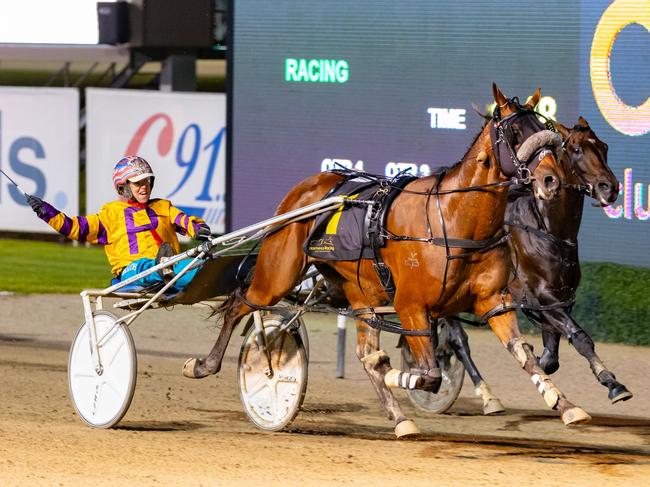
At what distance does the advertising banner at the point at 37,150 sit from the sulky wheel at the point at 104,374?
7315mm

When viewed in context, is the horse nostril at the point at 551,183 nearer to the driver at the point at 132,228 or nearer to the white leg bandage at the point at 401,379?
the white leg bandage at the point at 401,379

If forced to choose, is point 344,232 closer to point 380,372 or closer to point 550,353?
point 380,372

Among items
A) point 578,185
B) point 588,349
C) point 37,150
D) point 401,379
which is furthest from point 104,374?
point 37,150

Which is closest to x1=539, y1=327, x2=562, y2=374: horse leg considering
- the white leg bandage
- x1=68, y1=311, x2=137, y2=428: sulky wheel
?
the white leg bandage

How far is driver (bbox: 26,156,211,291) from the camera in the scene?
770 centimetres

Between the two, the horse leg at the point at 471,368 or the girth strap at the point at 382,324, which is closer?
the girth strap at the point at 382,324

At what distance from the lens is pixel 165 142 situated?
48.0 ft

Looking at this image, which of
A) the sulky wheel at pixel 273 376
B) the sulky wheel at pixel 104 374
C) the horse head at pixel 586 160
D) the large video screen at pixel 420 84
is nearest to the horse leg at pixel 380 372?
the sulky wheel at pixel 273 376

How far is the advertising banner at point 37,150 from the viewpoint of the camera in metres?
15.1

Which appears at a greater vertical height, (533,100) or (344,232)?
(533,100)

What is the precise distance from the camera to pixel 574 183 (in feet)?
26.7

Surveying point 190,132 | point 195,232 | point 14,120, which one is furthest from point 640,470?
point 14,120

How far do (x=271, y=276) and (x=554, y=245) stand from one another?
65.9 inches

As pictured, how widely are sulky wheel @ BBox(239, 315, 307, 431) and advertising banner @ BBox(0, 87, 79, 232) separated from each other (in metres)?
7.44
